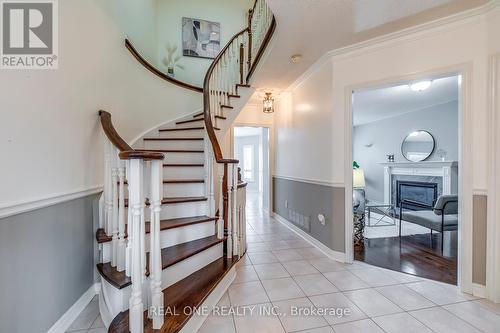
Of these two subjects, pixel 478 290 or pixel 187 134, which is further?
pixel 187 134

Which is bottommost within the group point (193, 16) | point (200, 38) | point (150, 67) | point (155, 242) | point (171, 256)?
point (171, 256)

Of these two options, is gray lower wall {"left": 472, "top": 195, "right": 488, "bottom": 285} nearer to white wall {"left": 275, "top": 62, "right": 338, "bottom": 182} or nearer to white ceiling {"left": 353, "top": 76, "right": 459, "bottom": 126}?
white wall {"left": 275, "top": 62, "right": 338, "bottom": 182}

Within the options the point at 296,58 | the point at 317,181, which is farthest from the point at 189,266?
the point at 296,58

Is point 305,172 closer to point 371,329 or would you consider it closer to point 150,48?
point 371,329

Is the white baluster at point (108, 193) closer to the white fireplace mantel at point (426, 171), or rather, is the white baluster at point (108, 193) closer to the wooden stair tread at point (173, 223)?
the wooden stair tread at point (173, 223)

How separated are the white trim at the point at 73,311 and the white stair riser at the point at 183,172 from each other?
4.02ft

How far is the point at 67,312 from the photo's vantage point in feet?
5.25

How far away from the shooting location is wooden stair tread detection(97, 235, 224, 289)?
1.50 meters

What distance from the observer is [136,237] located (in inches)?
A: 47.6

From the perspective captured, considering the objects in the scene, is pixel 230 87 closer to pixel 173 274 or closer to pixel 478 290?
pixel 173 274

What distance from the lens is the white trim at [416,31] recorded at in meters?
2.00

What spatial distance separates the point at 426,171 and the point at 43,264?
6.46m

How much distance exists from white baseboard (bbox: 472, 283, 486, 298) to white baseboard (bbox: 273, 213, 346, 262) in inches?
43.9

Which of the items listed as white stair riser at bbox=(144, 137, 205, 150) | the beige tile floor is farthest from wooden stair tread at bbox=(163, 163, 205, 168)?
the beige tile floor
